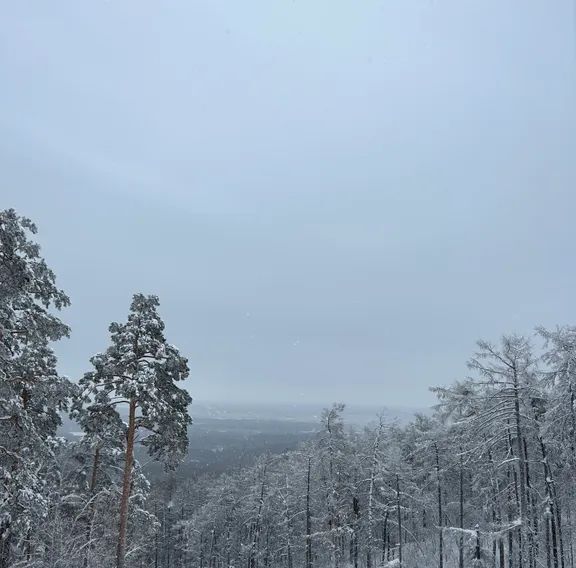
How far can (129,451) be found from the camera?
54.7ft

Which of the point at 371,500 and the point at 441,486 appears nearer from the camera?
the point at 371,500

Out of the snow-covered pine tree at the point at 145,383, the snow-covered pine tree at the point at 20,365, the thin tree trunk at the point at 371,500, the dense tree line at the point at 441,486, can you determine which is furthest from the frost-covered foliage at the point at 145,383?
the thin tree trunk at the point at 371,500

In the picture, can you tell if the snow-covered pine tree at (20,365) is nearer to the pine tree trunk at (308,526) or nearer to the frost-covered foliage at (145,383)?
the frost-covered foliage at (145,383)

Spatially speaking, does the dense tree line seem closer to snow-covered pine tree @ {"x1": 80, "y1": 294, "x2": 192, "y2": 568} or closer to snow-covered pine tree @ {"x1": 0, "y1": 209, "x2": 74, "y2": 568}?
snow-covered pine tree @ {"x1": 80, "y1": 294, "x2": 192, "y2": 568}

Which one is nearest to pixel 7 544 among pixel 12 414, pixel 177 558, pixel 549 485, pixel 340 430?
pixel 12 414

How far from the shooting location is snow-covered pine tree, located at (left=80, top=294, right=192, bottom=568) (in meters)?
15.9

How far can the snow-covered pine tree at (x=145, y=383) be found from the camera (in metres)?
15.9

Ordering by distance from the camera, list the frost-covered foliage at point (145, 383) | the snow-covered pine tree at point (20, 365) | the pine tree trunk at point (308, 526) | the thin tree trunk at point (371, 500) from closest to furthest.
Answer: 1. the snow-covered pine tree at point (20, 365)
2. the frost-covered foliage at point (145, 383)
3. the thin tree trunk at point (371, 500)
4. the pine tree trunk at point (308, 526)

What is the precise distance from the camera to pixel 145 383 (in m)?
15.7

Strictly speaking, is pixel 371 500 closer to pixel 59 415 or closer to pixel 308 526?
pixel 308 526

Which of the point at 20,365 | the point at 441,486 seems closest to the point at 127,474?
the point at 20,365

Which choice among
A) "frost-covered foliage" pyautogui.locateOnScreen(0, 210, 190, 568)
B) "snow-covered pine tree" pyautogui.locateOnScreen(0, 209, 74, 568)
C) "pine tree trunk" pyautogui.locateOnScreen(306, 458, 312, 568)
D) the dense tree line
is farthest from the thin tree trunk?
"snow-covered pine tree" pyautogui.locateOnScreen(0, 209, 74, 568)

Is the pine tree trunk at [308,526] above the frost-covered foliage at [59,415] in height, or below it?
below

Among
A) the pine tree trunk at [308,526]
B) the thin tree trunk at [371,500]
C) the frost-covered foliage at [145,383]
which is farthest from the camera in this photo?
the pine tree trunk at [308,526]
